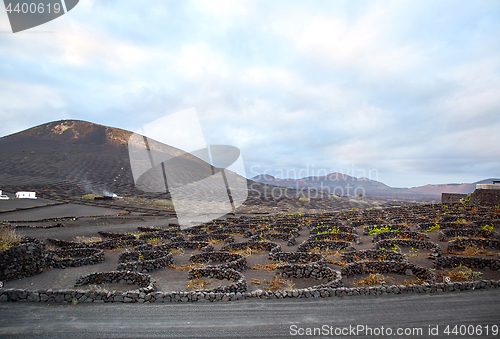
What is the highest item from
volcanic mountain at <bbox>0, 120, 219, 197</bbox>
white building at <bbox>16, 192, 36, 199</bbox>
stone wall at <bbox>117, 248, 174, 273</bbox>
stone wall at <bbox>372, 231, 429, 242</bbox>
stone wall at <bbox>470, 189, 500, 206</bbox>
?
volcanic mountain at <bbox>0, 120, 219, 197</bbox>

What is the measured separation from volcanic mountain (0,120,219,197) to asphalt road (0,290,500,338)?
6491 centimetres

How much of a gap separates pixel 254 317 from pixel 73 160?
354 ft

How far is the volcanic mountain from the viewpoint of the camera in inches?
2921

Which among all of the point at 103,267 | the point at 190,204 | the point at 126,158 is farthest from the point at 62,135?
the point at 103,267

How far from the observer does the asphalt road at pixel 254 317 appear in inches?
304

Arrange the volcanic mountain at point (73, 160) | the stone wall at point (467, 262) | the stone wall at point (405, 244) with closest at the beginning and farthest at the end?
the stone wall at point (467, 262)
the stone wall at point (405, 244)
the volcanic mountain at point (73, 160)

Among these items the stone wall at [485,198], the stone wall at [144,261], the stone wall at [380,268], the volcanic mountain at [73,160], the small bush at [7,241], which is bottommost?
the stone wall at [144,261]

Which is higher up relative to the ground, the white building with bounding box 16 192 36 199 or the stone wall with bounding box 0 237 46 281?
the white building with bounding box 16 192 36 199

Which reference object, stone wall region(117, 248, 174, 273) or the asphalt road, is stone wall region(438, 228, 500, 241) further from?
stone wall region(117, 248, 174, 273)

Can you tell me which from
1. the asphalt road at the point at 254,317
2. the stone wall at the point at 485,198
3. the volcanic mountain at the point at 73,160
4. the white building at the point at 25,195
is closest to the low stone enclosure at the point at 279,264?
the asphalt road at the point at 254,317

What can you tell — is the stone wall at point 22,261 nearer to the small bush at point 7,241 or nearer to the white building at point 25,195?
the small bush at point 7,241

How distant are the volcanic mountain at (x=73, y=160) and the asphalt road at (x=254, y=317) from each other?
64.9m

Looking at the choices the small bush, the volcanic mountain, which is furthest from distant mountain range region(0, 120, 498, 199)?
the small bush

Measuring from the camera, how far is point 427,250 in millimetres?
16625
